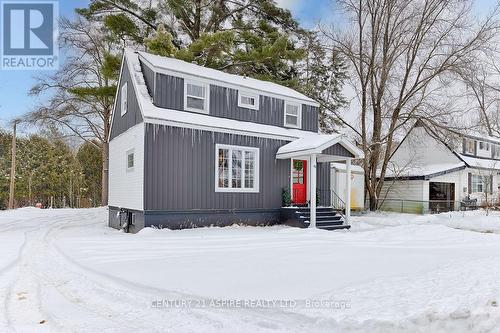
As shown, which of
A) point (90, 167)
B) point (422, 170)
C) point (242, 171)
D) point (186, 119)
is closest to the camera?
point (186, 119)

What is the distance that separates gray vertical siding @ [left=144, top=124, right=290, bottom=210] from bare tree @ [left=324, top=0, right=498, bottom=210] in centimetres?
957

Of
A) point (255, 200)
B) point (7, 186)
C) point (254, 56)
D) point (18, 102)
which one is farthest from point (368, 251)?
point (7, 186)

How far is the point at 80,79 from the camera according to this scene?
990 inches

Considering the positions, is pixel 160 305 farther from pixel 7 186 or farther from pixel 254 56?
pixel 7 186

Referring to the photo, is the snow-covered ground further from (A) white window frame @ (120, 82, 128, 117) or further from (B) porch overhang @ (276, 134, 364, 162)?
(A) white window frame @ (120, 82, 128, 117)

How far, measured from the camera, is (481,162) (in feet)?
83.6

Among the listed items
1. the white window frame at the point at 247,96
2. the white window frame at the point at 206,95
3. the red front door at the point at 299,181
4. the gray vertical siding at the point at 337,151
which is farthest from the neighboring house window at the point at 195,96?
the gray vertical siding at the point at 337,151

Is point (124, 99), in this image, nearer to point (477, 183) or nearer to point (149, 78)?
point (149, 78)

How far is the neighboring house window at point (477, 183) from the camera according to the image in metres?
24.7

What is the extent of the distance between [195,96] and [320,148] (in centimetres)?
482

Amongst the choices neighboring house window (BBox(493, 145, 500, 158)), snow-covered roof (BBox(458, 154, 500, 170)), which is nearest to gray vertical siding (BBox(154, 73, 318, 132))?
snow-covered roof (BBox(458, 154, 500, 170))

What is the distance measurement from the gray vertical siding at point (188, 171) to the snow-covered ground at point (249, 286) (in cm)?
229

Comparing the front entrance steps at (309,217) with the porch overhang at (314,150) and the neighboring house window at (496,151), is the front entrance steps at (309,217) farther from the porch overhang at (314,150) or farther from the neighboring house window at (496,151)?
the neighboring house window at (496,151)

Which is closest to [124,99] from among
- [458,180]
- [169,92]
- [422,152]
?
[169,92]
